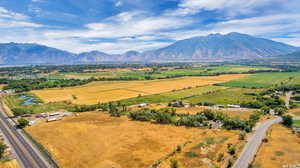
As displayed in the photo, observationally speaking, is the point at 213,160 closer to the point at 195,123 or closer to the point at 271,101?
the point at 195,123

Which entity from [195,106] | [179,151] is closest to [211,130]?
[179,151]

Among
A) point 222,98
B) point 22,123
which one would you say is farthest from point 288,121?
point 22,123

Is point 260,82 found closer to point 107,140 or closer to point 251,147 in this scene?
point 251,147

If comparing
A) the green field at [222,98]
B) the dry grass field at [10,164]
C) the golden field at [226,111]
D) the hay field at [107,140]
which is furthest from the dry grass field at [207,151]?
the green field at [222,98]

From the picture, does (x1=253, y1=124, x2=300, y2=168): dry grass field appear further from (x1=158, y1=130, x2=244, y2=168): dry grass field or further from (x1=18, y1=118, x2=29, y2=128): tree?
(x1=18, y1=118, x2=29, y2=128): tree

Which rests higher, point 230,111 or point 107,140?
point 230,111

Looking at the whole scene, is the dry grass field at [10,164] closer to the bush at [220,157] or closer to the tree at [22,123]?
the tree at [22,123]
